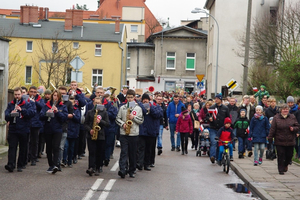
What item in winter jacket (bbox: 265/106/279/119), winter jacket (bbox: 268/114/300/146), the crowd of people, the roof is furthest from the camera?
the roof

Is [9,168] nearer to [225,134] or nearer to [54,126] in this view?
[54,126]

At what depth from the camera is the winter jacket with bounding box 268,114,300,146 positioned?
13.6 metres

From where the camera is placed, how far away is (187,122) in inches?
765

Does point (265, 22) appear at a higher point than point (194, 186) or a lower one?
higher

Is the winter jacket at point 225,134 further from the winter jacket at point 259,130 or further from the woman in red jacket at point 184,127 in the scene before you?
the woman in red jacket at point 184,127

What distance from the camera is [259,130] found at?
1608cm

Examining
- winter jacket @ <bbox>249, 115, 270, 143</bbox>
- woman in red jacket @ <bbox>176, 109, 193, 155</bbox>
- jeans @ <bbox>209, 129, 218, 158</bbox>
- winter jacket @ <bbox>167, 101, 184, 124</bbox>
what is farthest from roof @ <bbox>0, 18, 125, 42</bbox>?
winter jacket @ <bbox>249, 115, 270, 143</bbox>

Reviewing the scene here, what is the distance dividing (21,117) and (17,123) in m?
0.17

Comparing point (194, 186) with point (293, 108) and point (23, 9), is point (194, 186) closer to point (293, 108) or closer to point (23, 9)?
point (293, 108)

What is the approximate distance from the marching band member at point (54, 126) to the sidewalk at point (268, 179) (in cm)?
438

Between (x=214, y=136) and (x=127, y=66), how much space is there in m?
54.1

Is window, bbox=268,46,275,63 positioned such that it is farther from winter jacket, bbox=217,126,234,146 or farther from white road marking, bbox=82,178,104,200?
white road marking, bbox=82,178,104,200

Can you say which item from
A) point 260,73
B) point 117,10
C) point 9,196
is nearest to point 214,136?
point 9,196

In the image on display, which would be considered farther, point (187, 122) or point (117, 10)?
point (117, 10)
